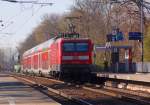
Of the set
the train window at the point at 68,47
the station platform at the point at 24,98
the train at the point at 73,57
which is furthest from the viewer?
the train window at the point at 68,47

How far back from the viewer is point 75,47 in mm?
39469


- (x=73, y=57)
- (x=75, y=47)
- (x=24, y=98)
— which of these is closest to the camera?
(x=24, y=98)

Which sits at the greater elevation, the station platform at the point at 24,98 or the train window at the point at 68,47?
the train window at the point at 68,47

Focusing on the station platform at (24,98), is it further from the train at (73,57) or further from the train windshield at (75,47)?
the train windshield at (75,47)

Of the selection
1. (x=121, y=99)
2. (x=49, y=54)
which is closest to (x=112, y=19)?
(x=49, y=54)

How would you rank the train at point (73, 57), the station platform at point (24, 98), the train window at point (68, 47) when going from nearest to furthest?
1. the station platform at point (24, 98)
2. the train at point (73, 57)
3. the train window at point (68, 47)

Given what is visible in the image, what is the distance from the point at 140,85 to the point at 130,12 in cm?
3057

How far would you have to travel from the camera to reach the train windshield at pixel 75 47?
3944 cm

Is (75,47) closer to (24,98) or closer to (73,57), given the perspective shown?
(73,57)

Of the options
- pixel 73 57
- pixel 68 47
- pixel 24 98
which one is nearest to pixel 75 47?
pixel 68 47

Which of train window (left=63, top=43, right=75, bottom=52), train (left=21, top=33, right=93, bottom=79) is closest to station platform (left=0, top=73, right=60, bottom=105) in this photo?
train (left=21, top=33, right=93, bottom=79)

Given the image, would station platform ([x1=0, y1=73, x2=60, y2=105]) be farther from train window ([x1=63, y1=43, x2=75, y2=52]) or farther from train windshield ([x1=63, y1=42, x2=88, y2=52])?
train windshield ([x1=63, y1=42, x2=88, y2=52])

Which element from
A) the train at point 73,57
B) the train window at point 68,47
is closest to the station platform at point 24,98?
the train at point 73,57

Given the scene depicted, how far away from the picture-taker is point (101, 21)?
89562mm
